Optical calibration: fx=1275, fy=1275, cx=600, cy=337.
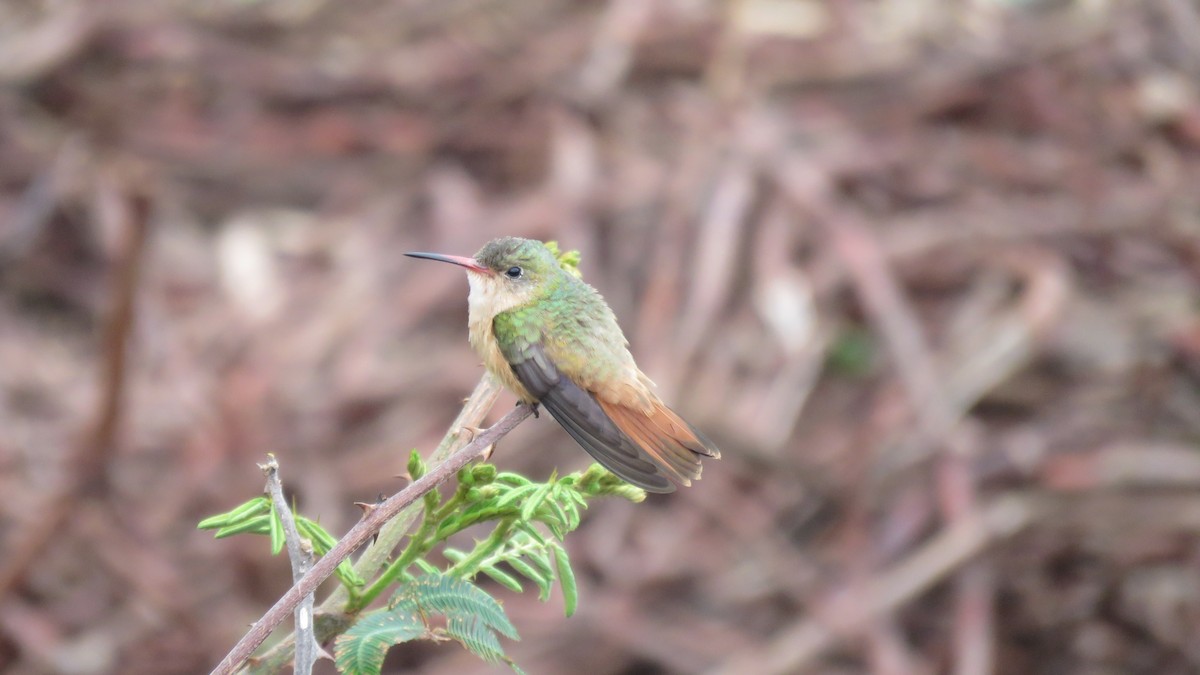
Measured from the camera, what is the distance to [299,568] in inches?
51.7

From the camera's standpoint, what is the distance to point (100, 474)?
179 inches

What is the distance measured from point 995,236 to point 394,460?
363 cm

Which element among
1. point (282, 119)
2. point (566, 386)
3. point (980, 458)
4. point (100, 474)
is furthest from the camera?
point (282, 119)

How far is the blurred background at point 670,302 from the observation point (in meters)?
5.66

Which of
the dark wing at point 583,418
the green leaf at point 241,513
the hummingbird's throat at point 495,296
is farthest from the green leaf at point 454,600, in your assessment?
the hummingbird's throat at point 495,296

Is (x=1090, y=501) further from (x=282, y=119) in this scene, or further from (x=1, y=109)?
(x=1, y=109)

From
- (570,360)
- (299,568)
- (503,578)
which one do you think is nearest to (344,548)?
(299,568)

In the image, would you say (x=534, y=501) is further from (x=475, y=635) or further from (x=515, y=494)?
(x=475, y=635)

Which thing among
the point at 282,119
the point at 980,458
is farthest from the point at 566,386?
the point at 282,119

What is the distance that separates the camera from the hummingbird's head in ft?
9.20

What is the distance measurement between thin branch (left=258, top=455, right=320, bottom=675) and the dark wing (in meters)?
0.49

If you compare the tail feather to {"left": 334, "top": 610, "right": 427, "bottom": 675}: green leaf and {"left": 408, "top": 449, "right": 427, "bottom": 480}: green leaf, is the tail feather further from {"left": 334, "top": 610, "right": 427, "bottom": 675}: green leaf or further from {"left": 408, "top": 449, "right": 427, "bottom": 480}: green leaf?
{"left": 334, "top": 610, "right": 427, "bottom": 675}: green leaf

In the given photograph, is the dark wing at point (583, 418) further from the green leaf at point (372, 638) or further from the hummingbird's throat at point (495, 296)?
the green leaf at point (372, 638)

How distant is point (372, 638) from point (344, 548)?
0.16 meters
